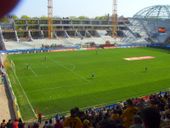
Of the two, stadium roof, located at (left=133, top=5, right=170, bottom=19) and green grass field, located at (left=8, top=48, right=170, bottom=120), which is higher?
stadium roof, located at (left=133, top=5, right=170, bottom=19)

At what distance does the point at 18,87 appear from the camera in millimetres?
32969

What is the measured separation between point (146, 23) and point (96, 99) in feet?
248

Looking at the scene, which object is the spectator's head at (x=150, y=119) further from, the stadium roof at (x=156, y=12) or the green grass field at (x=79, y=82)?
the stadium roof at (x=156, y=12)

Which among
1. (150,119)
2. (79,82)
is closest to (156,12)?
(79,82)

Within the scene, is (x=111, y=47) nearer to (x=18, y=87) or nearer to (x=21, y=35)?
(x=21, y=35)

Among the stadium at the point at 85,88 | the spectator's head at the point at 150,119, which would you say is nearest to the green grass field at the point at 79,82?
the stadium at the point at 85,88

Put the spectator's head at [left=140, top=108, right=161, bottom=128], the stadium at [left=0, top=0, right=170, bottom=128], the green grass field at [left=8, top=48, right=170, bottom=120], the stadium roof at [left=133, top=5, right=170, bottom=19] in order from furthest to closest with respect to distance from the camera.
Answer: the stadium roof at [left=133, top=5, right=170, bottom=19], the green grass field at [left=8, top=48, right=170, bottom=120], the stadium at [left=0, top=0, right=170, bottom=128], the spectator's head at [left=140, top=108, right=161, bottom=128]

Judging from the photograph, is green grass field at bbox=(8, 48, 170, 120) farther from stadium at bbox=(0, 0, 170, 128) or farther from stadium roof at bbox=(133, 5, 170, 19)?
stadium roof at bbox=(133, 5, 170, 19)

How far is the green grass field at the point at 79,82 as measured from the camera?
27.3 m

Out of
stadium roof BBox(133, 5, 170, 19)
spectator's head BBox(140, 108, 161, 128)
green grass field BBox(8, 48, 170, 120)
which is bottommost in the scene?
green grass field BBox(8, 48, 170, 120)

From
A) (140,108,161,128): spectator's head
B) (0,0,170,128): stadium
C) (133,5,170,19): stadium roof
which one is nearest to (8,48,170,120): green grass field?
(0,0,170,128): stadium

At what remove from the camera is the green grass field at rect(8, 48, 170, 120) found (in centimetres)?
2733

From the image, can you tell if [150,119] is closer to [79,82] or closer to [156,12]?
[79,82]

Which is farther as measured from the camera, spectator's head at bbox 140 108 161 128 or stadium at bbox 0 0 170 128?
stadium at bbox 0 0 170 128
